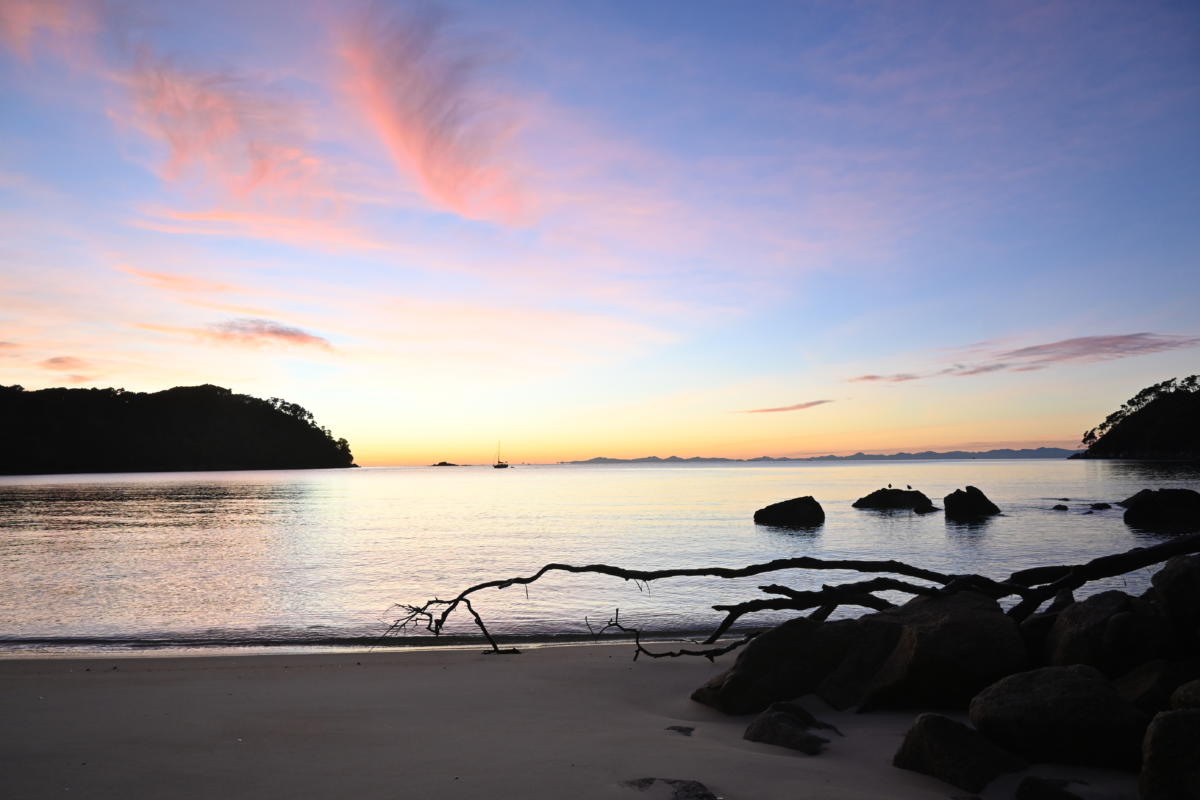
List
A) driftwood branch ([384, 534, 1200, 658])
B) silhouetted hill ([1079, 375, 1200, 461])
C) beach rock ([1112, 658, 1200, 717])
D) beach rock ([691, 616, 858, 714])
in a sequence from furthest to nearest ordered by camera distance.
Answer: silhouetted hill ([1079, 375, 1200, 461]) < driftwood branch ([384, 534, 1200, 658]) < beach rock ([691, 616, 858, 714]) < beach rock ([1112, 658, 1200, 717])

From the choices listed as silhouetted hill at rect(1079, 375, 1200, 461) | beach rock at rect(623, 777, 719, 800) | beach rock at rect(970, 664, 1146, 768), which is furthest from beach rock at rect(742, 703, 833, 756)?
silhouetted hill at rect(1079, 375, 1200, 461)

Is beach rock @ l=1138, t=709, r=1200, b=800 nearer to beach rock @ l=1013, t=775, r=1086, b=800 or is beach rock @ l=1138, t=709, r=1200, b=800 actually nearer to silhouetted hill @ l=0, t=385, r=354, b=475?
beach rock @ l=1013, t=775, r=1086, b=800

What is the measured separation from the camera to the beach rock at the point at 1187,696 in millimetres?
4836

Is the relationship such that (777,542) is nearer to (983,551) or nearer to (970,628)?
(983,551)

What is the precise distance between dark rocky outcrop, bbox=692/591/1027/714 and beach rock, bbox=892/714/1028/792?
4.82 ft

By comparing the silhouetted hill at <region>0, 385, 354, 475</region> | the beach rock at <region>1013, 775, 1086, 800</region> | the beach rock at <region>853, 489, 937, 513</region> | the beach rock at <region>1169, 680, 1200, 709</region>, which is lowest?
the beach rock at <region>853, 489, 937, 513</region>

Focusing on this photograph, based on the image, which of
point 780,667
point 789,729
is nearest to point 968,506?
point 780,667

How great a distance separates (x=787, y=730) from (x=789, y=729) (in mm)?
24

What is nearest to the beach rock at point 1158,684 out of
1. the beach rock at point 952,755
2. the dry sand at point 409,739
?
the dry sand at point 409,739

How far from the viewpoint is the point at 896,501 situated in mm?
56594

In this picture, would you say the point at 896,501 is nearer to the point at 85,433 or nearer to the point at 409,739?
the point at 409,739

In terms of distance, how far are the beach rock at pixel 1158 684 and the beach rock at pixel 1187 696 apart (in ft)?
0.99

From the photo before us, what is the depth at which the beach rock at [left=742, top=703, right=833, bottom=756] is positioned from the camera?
5.98 metres

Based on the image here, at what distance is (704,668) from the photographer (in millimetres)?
9828
